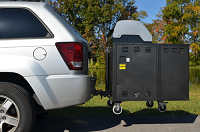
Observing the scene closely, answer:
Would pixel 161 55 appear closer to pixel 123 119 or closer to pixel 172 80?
pixel 172 80

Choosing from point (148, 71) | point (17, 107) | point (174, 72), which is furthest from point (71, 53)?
point (174, 72)

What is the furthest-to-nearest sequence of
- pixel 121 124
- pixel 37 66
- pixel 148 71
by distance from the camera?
pixel 121 124, pixel 148 71, pixel 37 66

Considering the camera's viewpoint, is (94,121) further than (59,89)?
Yes

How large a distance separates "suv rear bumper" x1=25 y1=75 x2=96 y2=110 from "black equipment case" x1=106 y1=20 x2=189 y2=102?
0.81 m

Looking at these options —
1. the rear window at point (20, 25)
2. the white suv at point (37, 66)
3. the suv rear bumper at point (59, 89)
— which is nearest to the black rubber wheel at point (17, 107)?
the white suv at point (37, 66)

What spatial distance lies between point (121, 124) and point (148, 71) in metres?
1.23

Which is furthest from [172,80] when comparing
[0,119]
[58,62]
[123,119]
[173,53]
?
[0,119]

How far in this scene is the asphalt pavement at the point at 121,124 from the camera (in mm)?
4358

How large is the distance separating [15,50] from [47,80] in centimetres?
62

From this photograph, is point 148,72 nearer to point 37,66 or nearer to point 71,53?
point 71,53

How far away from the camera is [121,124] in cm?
469

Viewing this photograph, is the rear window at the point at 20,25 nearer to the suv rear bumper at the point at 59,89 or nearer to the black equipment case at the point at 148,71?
the suv rear bumper at the point at 59,89

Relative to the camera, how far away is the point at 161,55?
13.6 ft

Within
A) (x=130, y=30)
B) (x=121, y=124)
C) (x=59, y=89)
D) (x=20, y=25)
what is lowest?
(x=121, y=124)
